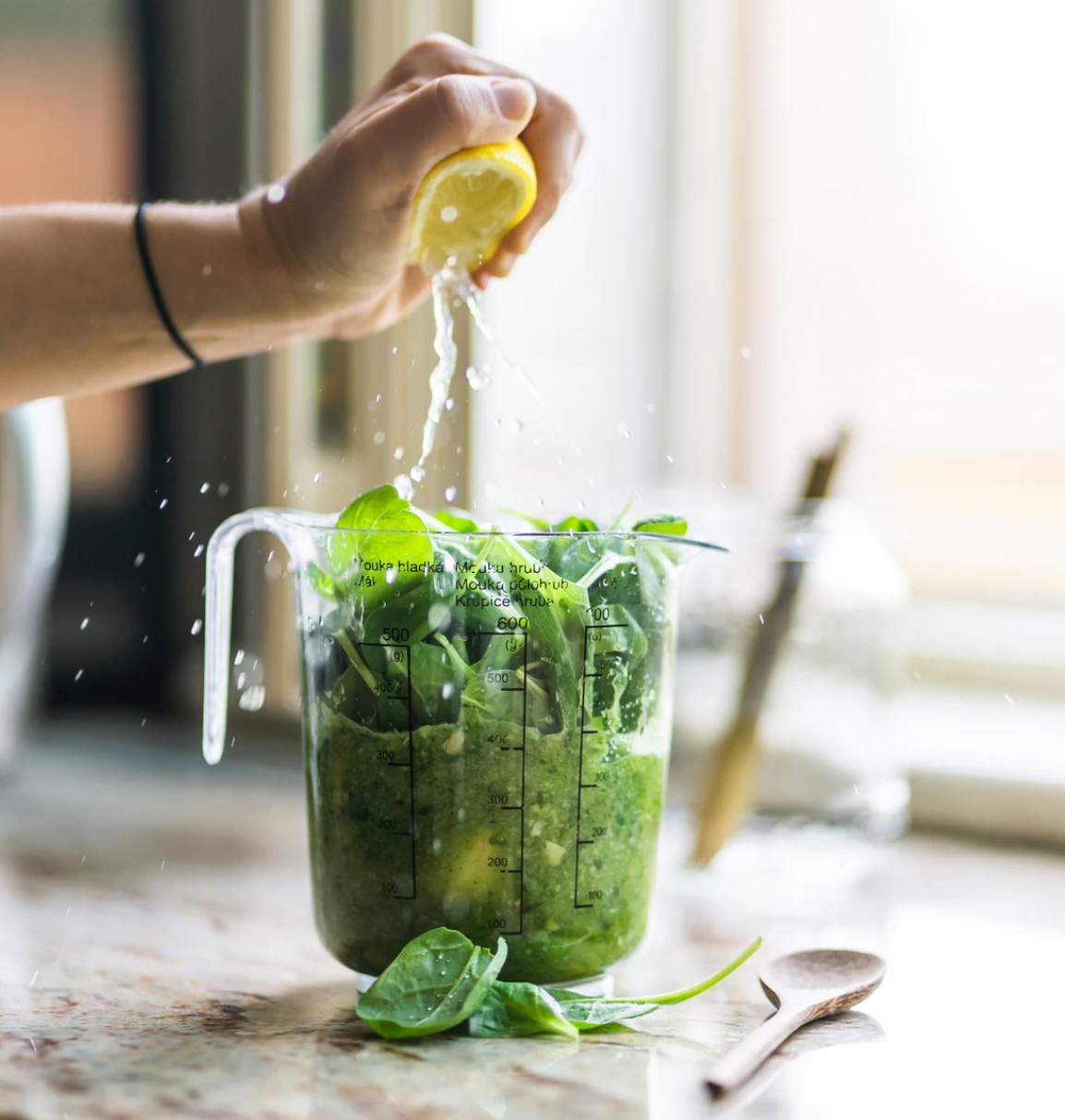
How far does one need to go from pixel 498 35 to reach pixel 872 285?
0.44 meters

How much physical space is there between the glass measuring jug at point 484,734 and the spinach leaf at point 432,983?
16 millimetres

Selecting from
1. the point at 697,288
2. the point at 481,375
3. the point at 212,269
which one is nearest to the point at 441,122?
the point at 212,269

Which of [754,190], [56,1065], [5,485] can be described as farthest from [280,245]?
[754,190]

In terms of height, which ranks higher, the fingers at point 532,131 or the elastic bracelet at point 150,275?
the fingers at point 532,131

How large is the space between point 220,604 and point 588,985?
0.25 metres

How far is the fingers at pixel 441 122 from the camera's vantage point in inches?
24.2

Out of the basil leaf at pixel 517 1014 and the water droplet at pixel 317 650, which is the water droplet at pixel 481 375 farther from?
the basil leaf at pixel 517 1014

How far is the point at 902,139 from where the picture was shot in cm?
126

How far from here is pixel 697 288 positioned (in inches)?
52.6

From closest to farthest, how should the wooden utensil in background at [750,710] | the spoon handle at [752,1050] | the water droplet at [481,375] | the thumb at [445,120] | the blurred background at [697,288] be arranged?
the spoon handle at [752,1050] → the thumb at [445,120] → the wooden utensil in background at [750,710] → the water droplet at [481,375] → the blurred background at [697,288]

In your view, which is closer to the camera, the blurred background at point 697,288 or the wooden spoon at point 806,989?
the wooden spoon at point 806,989

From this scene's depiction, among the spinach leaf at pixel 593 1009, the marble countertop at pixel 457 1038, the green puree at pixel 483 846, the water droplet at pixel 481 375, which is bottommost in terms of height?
the marble countertop at pixel 457 1038

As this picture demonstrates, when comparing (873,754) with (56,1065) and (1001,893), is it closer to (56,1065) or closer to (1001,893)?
(1001,893)

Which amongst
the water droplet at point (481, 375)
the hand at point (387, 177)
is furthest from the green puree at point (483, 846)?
the water droplet at point (481, 375)
